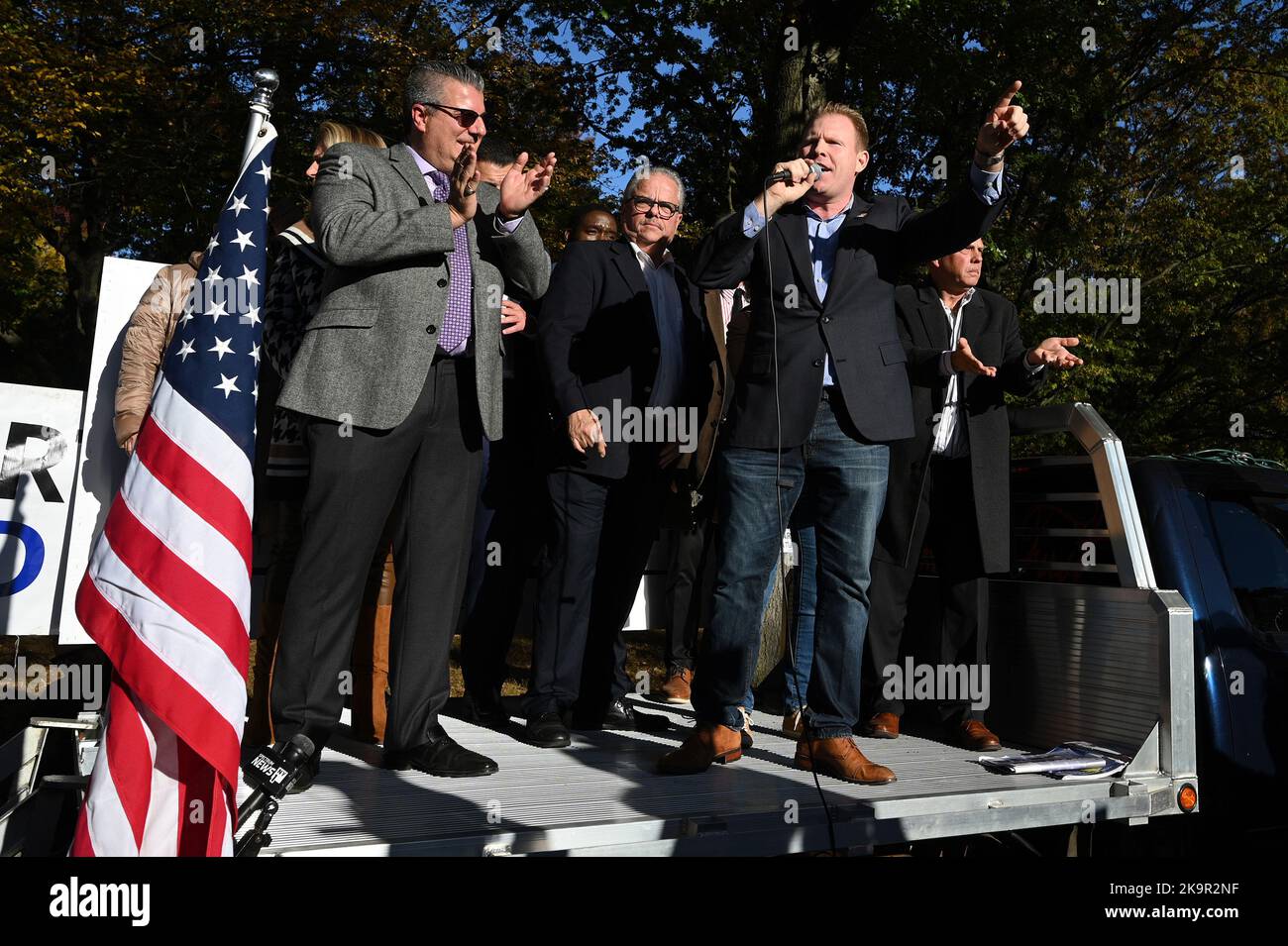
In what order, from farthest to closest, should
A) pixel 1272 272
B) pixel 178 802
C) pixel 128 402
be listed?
pixel 1272 272 → pixel 128 402 → pixel 178 802

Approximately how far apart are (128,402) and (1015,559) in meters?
3.58

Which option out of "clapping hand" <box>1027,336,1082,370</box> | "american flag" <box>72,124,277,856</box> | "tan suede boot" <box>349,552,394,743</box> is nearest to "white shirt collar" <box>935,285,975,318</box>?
"clapping hand" <box>1027,336,1082,370</box>

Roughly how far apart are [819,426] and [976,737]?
1284mm

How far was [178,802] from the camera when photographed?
254 centimetres

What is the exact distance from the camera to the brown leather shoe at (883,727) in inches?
179

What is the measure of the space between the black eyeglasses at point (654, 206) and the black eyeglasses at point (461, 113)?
124 centimetres

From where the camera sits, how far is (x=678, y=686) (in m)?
5.87

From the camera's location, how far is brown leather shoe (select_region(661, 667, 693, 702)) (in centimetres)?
577

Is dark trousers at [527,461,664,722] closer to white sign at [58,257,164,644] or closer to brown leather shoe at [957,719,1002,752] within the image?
brown leather shoe at [957,719,1002,752]

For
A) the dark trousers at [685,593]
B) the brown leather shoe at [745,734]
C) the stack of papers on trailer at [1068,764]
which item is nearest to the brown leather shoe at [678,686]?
the dark trousers at [685,593]

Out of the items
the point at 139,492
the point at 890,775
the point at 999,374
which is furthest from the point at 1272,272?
the point at 139,492

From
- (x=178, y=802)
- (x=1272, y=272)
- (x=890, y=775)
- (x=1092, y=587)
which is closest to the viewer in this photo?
(x=178, y=802)

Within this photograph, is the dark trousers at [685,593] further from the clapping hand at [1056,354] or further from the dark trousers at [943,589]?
the clapping hand at [1056,354]
